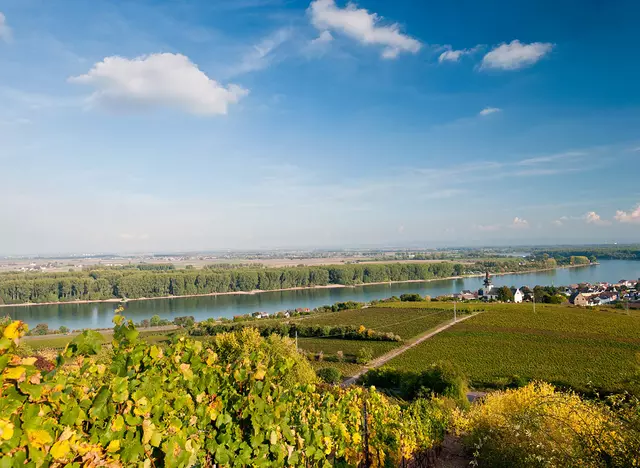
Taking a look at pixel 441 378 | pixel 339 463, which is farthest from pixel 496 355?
pixel 339 463

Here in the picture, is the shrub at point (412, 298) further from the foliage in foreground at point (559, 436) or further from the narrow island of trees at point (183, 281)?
the foliage in foreground at point (559, 436)

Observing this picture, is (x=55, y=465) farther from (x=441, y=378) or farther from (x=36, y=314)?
(x=36, y=314)

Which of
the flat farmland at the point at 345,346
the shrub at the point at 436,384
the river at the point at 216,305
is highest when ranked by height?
the shrub at the point at 436,384

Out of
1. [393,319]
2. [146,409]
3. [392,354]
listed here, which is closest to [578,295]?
[393,319]

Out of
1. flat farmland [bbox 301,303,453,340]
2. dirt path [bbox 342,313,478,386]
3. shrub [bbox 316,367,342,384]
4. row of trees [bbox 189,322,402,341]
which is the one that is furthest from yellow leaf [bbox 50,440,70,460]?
flat farmland [bbox 301,303,453,340]

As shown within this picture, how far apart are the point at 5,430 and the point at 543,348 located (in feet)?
116

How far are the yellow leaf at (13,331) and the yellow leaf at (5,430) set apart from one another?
28 cm

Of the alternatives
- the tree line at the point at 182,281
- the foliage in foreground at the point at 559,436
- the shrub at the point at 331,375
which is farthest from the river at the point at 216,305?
the foliage in foreground at the point at 559,436

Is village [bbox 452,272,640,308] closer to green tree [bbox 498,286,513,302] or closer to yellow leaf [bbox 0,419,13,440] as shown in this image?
green tree [bbox 498,286,513,302]

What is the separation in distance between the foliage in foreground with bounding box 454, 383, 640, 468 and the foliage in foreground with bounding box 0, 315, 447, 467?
2839 mm

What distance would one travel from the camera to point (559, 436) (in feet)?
A: 17.3

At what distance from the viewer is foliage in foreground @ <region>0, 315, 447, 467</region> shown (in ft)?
4.79

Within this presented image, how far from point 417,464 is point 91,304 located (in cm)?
7609

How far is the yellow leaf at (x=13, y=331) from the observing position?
4.59 ft
